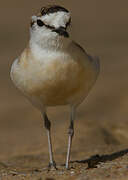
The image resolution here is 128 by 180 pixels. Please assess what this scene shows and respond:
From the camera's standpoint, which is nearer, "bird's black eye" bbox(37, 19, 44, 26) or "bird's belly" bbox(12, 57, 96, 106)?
"bird's black eye" bbox(37, 19, 44, 26)

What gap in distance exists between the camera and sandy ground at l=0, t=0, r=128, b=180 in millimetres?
5676

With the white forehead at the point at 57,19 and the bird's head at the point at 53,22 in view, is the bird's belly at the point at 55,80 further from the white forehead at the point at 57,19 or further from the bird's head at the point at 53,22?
the white forehead at the point at 57,19

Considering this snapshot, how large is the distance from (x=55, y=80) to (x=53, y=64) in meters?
0.19

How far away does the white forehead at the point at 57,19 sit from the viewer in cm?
505

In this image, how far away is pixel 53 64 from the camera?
5375 mm

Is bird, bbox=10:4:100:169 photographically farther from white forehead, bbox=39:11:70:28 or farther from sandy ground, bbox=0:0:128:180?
sandy ground, bbox=0:0:128:180

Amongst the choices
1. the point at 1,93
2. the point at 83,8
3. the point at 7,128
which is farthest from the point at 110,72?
the point at 83,8

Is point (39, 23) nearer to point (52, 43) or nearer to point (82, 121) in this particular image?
point (52, 43)

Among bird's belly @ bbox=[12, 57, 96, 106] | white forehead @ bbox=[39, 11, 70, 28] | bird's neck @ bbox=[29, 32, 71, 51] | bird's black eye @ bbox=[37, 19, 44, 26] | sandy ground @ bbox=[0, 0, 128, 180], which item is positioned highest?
white forehead @ bbox=[39, 11, 70, 28]

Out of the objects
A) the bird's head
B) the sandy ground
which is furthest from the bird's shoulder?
the sandy ground

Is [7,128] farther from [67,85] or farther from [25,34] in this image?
[25,34]

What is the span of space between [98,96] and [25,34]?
987 centimetres

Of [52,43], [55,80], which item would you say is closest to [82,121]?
[55,80]

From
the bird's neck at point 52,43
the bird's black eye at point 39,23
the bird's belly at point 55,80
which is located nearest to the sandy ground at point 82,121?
the bird's belly at point 55,80
